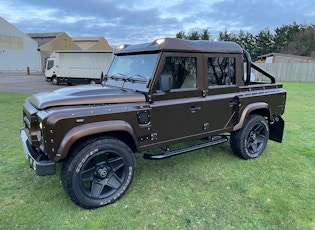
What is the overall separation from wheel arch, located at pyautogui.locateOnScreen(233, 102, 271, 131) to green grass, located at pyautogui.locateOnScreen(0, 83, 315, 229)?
74 centimetres

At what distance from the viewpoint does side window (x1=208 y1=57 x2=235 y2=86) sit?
426 cm

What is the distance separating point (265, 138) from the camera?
5195 millimetres

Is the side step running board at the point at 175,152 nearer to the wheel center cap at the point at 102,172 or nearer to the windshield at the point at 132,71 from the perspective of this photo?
the wheel center cap at the point at 102,172

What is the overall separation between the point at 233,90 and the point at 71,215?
3.19 metres

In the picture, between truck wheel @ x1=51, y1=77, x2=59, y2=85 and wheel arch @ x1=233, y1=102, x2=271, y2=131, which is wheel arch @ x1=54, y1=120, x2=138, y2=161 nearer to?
wheel arch @ x1=233, y1=102, x2=271, y2=131

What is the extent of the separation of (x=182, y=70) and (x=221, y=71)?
2.72 feet

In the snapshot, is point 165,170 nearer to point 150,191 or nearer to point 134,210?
point 150,191

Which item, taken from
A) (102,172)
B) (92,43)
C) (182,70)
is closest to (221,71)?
(182,70)

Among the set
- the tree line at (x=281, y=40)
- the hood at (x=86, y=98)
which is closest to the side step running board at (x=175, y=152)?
the hood at (x=86, y=98)

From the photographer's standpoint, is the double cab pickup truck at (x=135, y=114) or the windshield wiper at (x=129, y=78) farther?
the windshield wiper at (x=129, y=78)

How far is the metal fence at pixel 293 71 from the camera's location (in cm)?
2542

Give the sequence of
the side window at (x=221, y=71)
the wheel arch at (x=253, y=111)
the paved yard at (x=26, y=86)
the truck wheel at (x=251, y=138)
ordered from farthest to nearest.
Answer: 1. the paved yard at (x=26, y=86)
2. the truck wheel at (x=251, y=138)
3. the wheel arch at (x=253, y=111)
4. the side window at (x=221, y=71)

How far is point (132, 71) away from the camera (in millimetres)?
4059

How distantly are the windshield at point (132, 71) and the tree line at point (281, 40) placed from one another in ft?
146
